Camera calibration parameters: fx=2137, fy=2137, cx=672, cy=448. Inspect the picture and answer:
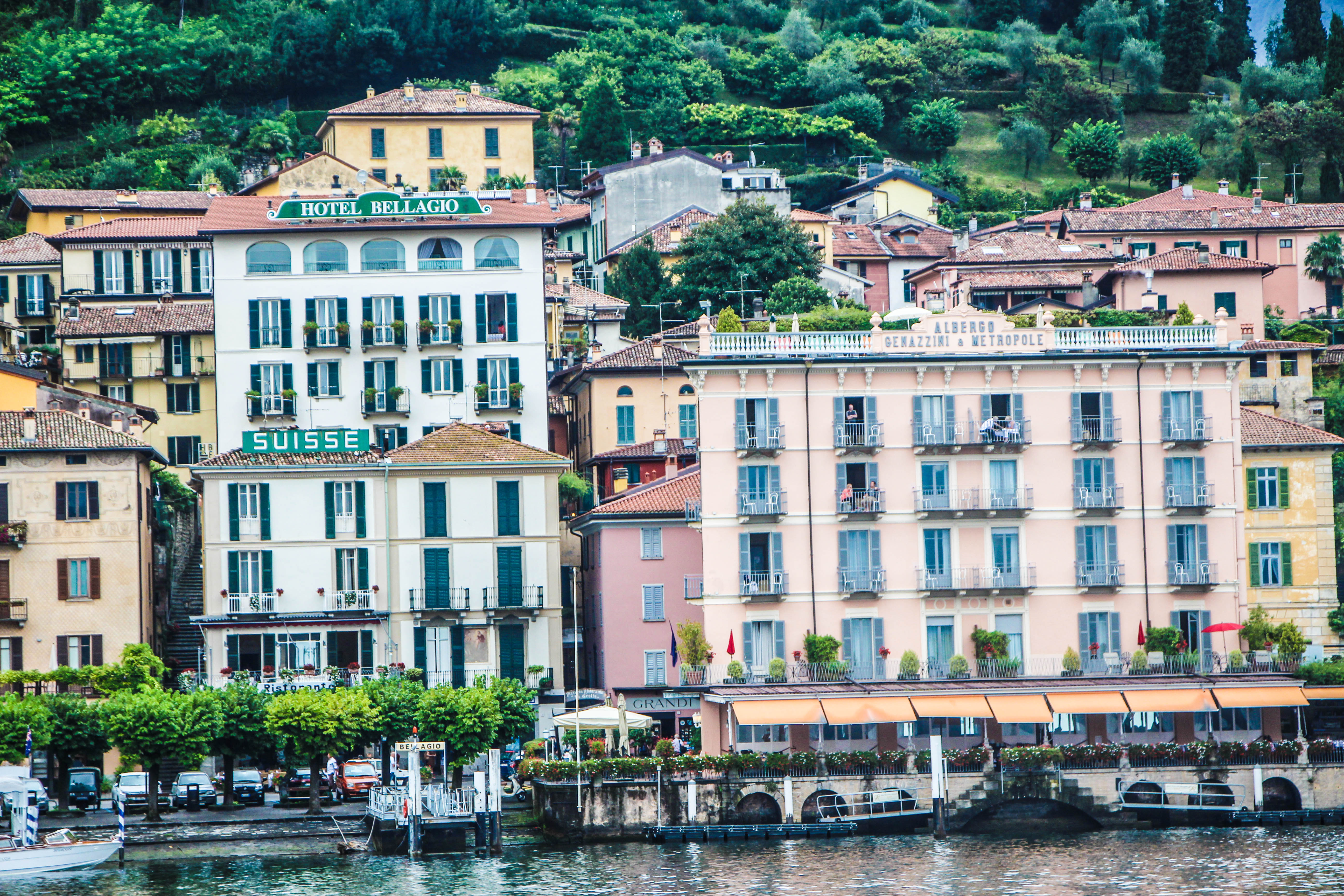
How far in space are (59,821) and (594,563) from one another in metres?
24.4

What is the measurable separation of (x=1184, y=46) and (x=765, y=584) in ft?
416

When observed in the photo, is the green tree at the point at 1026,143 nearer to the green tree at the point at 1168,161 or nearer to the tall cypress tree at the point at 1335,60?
the green tree at the point at 1168,161

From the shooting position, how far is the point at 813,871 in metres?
62.2

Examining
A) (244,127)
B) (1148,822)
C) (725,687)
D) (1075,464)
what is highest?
(244,127)

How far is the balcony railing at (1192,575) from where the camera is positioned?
7712cm

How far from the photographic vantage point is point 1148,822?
70.9m

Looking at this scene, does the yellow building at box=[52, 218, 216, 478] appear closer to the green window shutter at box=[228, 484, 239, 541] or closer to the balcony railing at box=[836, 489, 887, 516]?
the green window shutter at box=[228, 484, 239, 541]

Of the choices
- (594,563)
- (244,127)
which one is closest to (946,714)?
(594,563)

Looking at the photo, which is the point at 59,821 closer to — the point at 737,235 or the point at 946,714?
the point at 946,714

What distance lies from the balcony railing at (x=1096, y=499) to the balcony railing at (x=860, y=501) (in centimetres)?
699

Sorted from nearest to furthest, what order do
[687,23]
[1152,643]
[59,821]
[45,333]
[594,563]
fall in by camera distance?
[59,821] < [1152,643] < [594,563] < [45,333] < [687,23]

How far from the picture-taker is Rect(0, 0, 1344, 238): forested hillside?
151625 millimetres

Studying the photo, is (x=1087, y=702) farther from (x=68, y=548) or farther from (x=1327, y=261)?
(x=1327, y=261)

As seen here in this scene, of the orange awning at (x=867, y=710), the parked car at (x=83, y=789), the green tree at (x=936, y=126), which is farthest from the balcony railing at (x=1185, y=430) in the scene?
the green tree at (x=936, y=126)
